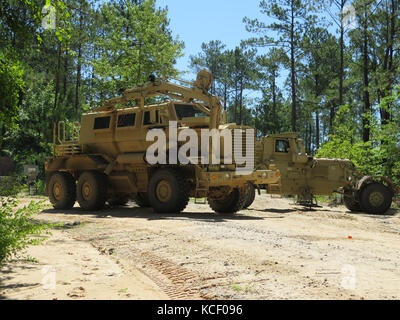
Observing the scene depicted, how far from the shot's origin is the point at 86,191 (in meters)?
15.1

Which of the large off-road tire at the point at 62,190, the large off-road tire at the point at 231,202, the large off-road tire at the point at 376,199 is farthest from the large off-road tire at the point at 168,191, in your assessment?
the large off-road tire at the point at 376,199

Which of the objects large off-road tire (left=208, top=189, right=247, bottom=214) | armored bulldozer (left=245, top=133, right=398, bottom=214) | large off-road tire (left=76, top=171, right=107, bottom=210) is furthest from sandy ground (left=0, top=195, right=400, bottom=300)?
armored bulldozer (left=245, top=133, right=398, bottom=214)

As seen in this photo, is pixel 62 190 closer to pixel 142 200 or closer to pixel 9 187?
pixel 142 200

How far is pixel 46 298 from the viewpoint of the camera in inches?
187

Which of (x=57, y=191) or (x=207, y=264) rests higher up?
(x=57, y=191)

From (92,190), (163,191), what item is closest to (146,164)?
(163,191)

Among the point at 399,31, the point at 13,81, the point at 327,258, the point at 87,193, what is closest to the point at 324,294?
the point at 327,258

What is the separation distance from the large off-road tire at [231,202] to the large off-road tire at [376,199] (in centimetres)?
498

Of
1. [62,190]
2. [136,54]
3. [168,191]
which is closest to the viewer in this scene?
[168,191]

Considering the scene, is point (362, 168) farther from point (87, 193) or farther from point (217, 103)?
point (87, 193)

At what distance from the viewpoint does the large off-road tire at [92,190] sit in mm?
14750

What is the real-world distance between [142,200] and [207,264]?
10302 mm

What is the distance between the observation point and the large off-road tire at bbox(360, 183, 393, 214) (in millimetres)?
16016
